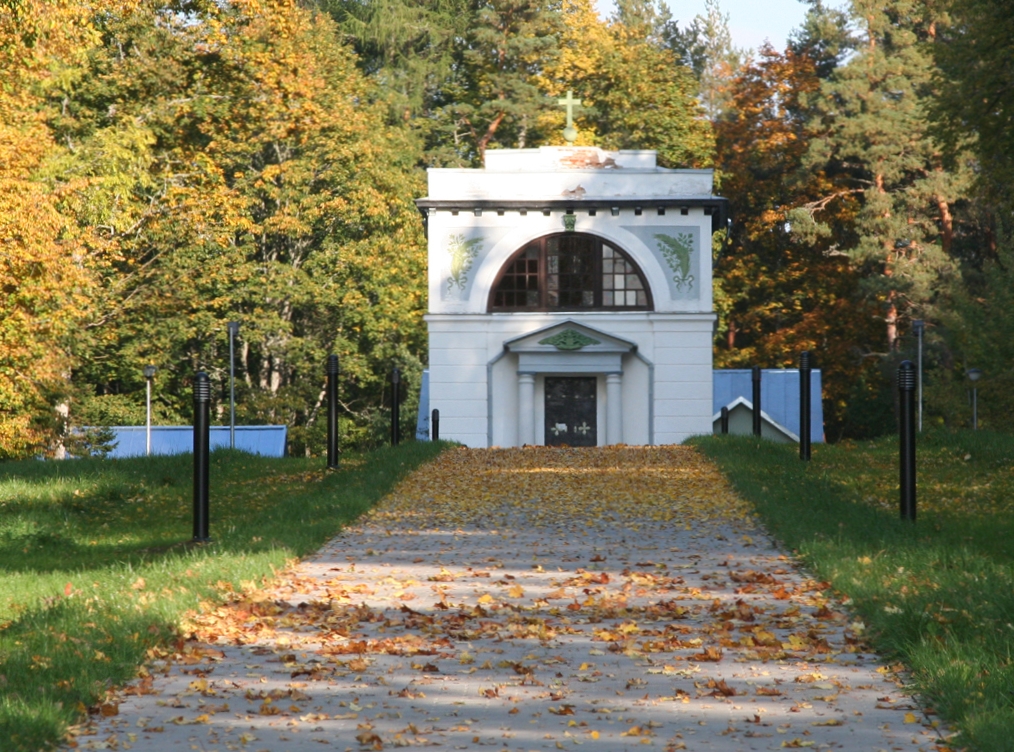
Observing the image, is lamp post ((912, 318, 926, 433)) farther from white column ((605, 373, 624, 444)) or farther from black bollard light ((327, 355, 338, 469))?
black bollard light ((327, 355, 338, 469))

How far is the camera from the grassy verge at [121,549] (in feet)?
18.4

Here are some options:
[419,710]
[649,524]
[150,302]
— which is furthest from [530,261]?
[419,710]

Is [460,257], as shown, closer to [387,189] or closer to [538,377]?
[538,377]

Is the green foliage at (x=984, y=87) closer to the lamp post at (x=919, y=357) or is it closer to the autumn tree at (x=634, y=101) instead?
the lamp post at (x=919, y=357)

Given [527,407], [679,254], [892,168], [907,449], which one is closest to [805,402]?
[907,449]

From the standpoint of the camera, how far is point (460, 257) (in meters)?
34.6

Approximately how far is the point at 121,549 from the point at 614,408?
24600 mm

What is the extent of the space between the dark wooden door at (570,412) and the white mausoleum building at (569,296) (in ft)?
0.17

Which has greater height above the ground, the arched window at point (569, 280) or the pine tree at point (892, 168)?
the pine tree at point (892, 168)

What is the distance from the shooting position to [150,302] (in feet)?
127

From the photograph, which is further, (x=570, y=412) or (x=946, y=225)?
(x=946, y=225)

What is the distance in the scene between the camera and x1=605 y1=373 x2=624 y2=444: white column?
34.9m

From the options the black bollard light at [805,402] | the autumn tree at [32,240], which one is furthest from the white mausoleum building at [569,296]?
the black bollard light at [805,402]

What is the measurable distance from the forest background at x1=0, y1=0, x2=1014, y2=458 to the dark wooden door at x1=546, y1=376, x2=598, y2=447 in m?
9.25
